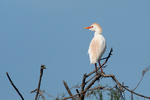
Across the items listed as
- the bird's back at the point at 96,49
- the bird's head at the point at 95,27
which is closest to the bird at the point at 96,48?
the bird's back at the point at 96,49

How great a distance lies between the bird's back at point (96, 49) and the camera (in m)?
6.08

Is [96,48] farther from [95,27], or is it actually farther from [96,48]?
[95,27]

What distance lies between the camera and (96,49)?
→ 618 centimetres

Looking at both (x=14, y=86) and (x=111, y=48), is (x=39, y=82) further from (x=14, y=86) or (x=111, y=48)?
(x=111, y=48)

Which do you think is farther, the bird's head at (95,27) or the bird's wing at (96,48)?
the bird's head at (95,27)

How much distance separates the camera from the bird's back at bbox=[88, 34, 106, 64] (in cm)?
608

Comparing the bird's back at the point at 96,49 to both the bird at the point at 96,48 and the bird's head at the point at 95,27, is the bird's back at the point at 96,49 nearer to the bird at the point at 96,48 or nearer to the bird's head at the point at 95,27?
the bird at the point at 96,48

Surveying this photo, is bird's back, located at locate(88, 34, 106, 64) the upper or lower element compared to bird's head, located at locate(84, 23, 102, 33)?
lower

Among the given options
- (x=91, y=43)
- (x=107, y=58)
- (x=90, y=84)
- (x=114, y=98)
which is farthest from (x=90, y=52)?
(x=114, y=98)

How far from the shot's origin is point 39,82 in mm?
2936

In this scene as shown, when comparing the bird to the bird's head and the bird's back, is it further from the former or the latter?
the bird's head

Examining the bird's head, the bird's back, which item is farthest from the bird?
the bird's head

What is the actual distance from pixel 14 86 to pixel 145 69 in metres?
1.09

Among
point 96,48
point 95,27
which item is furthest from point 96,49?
point 95,27
